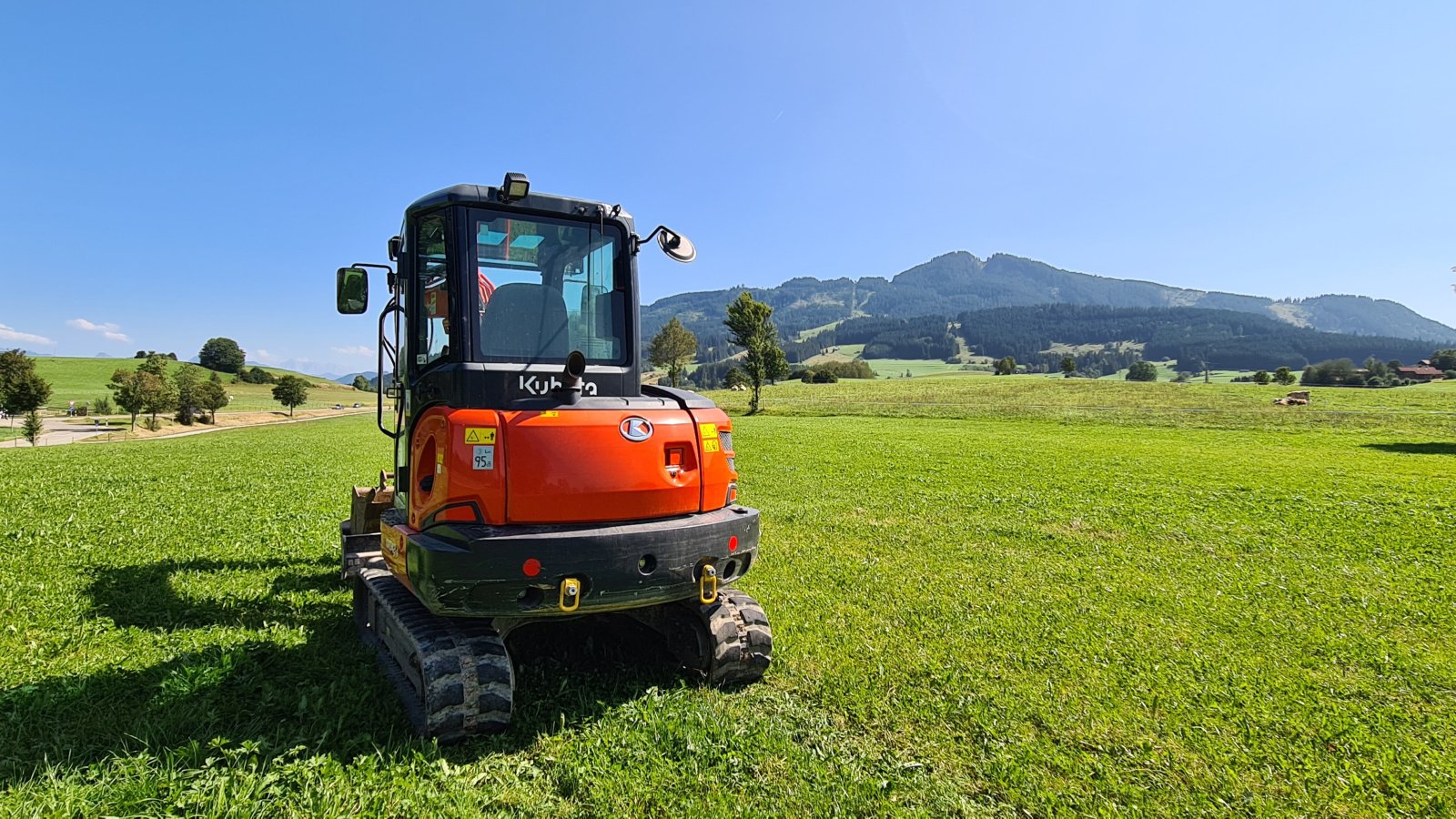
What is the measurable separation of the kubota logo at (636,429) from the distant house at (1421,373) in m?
125

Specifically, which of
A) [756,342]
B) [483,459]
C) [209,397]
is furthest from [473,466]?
[209,397]

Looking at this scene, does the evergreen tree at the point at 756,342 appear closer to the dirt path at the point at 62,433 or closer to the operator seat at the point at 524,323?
the dirt path at the point at 62,433

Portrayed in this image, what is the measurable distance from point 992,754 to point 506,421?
372cm

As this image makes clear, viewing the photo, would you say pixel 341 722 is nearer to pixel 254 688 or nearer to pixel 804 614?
pixel 254 688

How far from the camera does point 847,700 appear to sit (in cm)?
513

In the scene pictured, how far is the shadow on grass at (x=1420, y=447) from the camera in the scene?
23812 mm

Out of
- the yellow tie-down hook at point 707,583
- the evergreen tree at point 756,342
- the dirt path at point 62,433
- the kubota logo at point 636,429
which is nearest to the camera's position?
the kubota logo at point 636,429

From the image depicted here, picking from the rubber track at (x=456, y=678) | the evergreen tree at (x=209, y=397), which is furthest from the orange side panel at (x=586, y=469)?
the evergreen tree at (x=209, y=397)

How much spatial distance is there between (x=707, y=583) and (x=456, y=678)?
5.40 feet

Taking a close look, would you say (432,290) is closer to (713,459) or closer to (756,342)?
(713,459)

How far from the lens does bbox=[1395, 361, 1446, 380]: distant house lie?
305ft

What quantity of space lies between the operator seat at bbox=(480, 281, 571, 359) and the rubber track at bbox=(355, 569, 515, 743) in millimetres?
1835

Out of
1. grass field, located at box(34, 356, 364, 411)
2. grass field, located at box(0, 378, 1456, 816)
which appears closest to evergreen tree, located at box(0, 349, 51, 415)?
grass field, located at box(34, 356, 364, 411)

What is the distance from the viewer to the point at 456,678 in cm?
425
